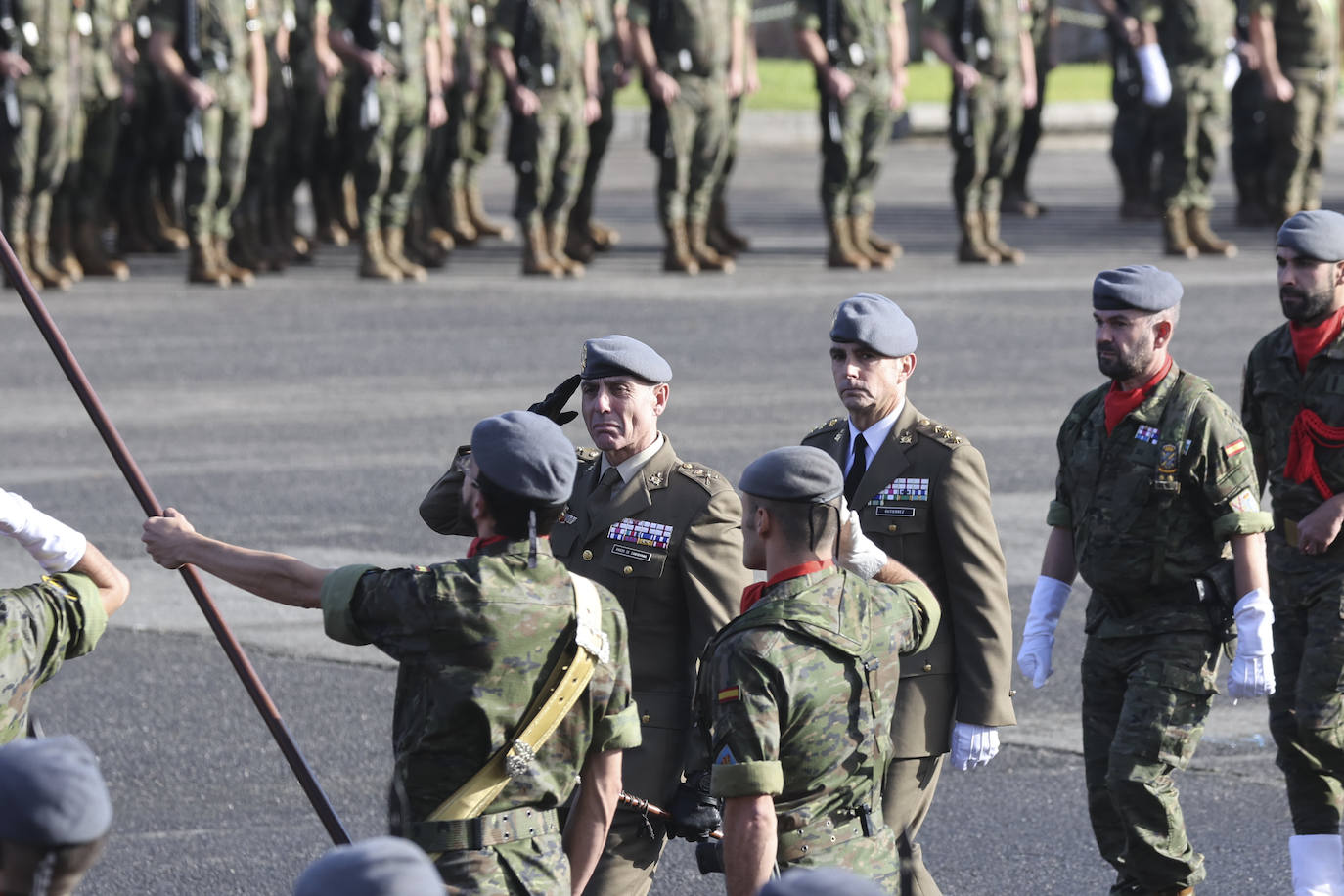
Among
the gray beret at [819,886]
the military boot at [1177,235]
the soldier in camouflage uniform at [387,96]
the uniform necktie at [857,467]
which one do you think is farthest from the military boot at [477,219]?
the gray beret at [819,886]

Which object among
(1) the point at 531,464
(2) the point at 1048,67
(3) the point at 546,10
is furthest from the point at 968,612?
(2) the point at 1048,67

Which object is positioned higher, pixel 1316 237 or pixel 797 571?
pixel 1316 237

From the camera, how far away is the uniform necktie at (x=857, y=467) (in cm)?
575

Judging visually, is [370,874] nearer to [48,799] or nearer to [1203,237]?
[48,799]

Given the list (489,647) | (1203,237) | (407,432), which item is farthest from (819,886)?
(1203,237)

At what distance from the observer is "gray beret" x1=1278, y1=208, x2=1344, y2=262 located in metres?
6.34

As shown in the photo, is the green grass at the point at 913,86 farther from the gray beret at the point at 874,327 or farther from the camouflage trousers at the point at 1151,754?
the gray beret at the point at 874,327

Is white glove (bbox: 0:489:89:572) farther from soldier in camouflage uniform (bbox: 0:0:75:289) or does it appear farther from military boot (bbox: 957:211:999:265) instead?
military boot (bbox: 957:211:999:265)

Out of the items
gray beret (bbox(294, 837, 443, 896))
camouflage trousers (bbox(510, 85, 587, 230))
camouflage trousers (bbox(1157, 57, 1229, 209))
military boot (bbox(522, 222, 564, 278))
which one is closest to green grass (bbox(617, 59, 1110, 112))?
camouflage trousers (bbox(1157, 57, 1229, 209))

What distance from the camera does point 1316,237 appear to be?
6.35 meters

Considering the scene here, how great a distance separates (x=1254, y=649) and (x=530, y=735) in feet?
7.25

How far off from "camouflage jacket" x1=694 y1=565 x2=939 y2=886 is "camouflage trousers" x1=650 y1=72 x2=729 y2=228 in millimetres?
13336

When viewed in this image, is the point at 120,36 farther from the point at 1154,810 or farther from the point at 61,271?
the point at 1154,810

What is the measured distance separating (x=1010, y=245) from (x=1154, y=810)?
15144mm
